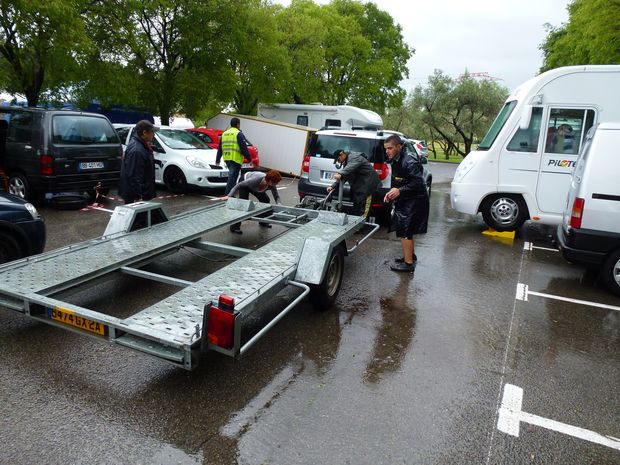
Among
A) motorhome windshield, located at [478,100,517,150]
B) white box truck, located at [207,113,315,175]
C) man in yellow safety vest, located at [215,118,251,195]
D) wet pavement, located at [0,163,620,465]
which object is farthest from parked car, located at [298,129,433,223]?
white box truck, located at [207,113,315,175]

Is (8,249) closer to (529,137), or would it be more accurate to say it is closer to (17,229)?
(17,229)

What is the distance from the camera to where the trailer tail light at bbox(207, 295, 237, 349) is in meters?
2.90

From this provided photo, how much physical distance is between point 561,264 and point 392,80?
31752 millimetres

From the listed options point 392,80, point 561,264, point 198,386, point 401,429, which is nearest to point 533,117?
point 561,264

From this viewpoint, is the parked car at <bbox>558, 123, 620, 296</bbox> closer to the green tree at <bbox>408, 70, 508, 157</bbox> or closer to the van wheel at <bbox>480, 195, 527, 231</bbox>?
the van wheel at <bbox>480, 195, 527, 231</bbox>

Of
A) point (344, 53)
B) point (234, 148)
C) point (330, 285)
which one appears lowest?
point (330, 285)

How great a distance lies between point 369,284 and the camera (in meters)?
5.70

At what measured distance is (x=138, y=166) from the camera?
6258 millimetres

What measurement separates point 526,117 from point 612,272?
3307mm

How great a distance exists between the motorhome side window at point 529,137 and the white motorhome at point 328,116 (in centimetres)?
1178

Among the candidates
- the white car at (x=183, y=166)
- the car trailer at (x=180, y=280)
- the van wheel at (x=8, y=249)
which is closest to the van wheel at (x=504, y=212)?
the car trailer at (x=180, y=280)

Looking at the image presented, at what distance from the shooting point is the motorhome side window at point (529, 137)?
25.9 feet

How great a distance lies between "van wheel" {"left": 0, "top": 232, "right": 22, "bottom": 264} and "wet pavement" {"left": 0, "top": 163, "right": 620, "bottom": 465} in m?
0.69

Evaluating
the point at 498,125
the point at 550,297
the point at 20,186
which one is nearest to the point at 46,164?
the point at 20,186
